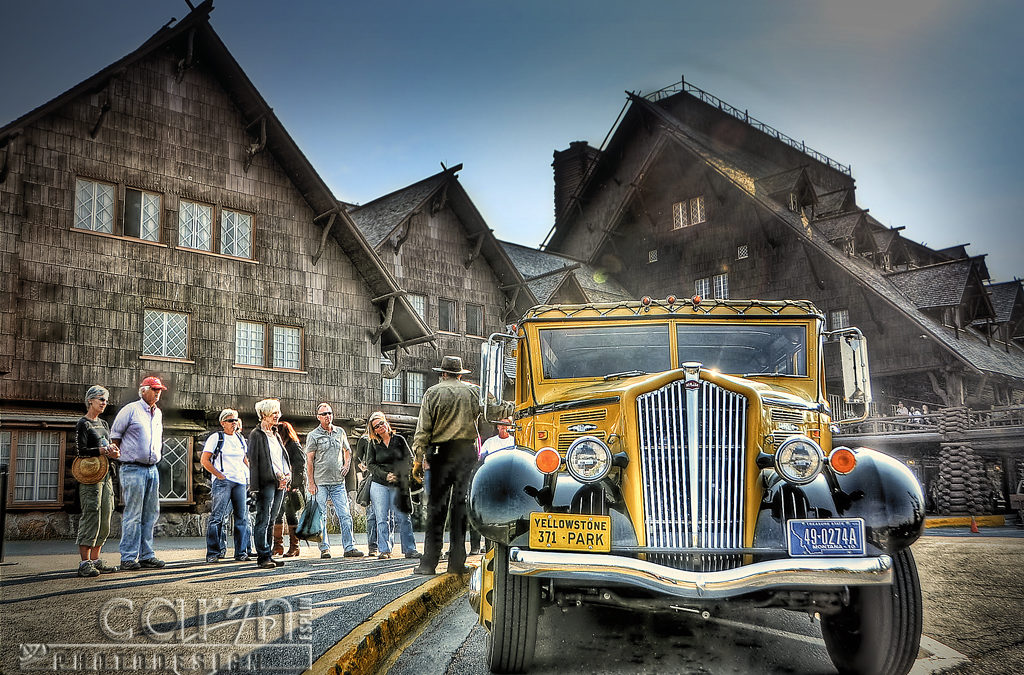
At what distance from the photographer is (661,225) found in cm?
3700

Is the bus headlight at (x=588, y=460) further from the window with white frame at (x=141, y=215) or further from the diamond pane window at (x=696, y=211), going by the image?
the diamond pane window at (x=696, y=211)

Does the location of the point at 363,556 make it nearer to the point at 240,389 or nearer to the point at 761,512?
the point at 761,512

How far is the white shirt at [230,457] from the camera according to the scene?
968cm

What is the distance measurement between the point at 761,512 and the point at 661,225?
33.4m

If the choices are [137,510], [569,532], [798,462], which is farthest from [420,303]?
[798,462]

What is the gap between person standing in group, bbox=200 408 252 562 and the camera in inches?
379

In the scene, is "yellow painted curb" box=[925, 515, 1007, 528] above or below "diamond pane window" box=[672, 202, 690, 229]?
below

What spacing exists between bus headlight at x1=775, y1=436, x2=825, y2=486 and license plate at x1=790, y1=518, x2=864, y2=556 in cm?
26

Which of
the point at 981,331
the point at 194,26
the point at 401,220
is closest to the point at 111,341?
the point at 194,26

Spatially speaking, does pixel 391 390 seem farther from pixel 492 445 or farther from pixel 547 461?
pixel 547 461

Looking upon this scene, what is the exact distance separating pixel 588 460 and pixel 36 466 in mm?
15660

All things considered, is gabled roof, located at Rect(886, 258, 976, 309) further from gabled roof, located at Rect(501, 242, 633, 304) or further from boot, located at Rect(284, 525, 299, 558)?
boot, located at Rect(284, 525, 299, 558)

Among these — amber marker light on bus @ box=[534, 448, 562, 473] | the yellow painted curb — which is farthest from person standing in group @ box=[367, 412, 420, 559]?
the yellow painted curb

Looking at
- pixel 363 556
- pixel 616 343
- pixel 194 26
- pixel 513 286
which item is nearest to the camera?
pixel 616 343
